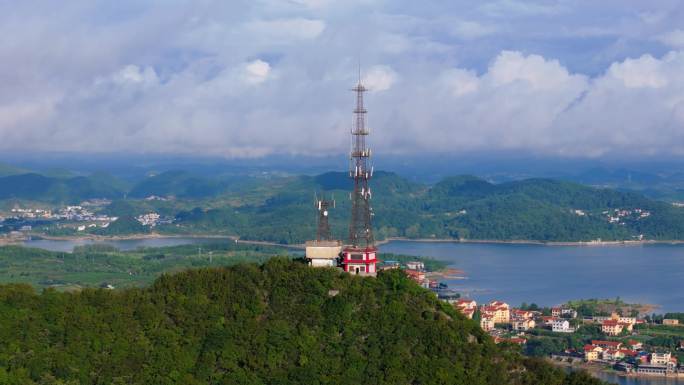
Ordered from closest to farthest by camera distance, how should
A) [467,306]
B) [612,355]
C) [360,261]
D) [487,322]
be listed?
1. [360,261]
2. [612,355]
3. [487,322]
4. [467,306]

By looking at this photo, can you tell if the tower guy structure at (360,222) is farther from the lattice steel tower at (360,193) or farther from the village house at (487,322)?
the village house at (487,322)

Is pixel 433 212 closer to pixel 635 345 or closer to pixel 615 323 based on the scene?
pixel 615 323

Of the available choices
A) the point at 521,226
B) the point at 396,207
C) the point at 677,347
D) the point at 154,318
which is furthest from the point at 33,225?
the point at 154,318

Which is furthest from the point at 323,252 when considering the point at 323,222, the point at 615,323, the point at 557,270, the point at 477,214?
the point at 477,214

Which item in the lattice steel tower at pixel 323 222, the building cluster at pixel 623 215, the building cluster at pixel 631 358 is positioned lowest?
the building cluster at pixel 631 358

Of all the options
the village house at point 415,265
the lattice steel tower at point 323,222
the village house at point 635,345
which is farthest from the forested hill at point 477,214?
the lattice steel tower at point 323,222

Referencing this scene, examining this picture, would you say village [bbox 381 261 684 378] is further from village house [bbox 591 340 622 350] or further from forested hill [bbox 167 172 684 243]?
forested hill [bbox 167 172 684 243]

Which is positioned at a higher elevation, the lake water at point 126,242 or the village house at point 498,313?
the lake water at point 126,242
